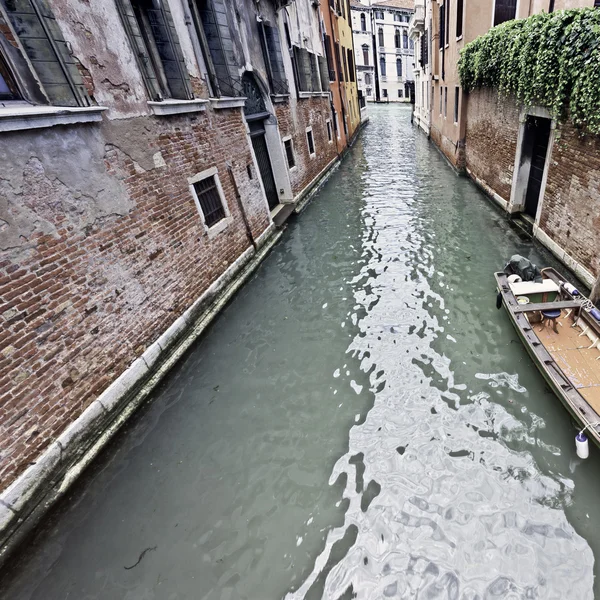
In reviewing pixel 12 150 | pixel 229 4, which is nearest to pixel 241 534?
pixel 12 150

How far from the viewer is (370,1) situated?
45.2m

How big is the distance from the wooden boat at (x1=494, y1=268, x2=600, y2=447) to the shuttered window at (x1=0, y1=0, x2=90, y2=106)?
20.3ft

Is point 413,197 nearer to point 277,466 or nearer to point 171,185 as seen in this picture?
point 171,185

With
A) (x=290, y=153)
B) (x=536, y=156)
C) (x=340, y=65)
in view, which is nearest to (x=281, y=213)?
(x=290, y=153)

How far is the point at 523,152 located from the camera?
769 cm

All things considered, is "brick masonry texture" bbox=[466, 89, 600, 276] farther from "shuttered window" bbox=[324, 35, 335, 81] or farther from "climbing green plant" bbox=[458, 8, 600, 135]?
"shuttered window" bbox=[324, 35, 335, 81]

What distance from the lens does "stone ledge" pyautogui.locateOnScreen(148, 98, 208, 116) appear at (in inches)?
197

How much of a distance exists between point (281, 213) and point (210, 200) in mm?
4177

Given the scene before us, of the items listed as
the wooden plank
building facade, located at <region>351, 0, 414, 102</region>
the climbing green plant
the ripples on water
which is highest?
building facade, located at <region>351, 0, 414, 102</region>

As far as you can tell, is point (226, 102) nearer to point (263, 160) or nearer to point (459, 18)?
point (263, 160)

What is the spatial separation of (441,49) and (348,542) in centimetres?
1882

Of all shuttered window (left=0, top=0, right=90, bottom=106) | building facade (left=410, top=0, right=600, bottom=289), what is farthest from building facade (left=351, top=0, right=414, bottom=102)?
shuttered window (left=0, top=0, right=90, bottom=106)

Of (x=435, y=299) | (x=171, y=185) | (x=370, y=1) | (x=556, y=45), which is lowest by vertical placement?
(x=435, y=299)

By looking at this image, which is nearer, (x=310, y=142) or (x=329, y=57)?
(x=310, y=142)
